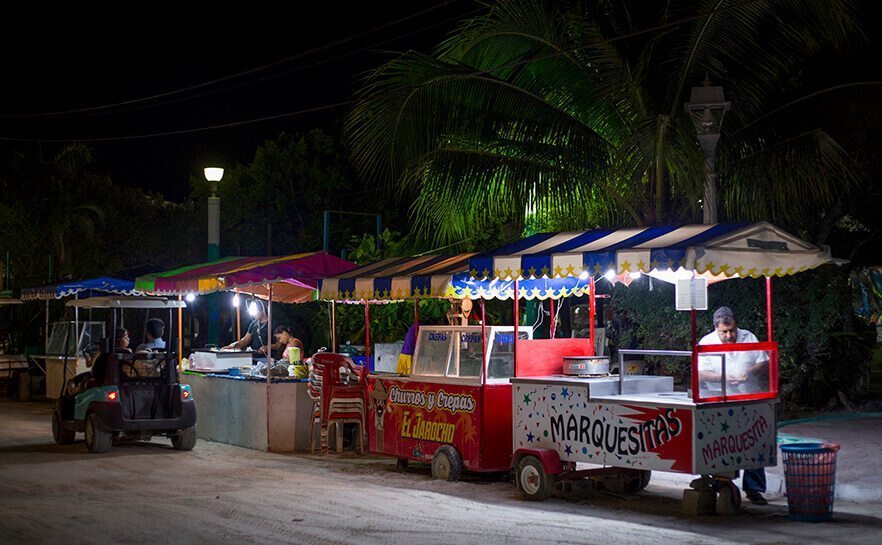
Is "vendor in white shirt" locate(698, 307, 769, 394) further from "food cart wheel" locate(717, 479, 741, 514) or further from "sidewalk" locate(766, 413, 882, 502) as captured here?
"sidewalk" locate(766, 413, 882, 502)

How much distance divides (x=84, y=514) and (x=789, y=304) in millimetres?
10555

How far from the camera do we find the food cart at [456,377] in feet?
40.4

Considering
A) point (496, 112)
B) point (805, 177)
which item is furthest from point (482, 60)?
point (805, 177)

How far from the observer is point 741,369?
416 inches

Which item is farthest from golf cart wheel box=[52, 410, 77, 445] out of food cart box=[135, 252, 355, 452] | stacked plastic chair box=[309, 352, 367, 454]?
stacked plastic chair box=[309, 352, 367, 454]

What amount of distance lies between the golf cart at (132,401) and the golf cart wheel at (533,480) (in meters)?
6.23

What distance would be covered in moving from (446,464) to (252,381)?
4734 mm

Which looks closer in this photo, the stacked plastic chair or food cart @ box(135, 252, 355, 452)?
the stacked plastic chair

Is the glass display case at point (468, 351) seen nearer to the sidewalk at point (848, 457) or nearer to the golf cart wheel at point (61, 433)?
the sidewalk at point (848, 457)

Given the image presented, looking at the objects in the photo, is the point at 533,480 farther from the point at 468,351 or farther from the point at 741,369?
the point at 741,369

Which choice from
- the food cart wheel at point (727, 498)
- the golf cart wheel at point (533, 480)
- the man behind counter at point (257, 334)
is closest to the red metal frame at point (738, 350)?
the food cart wheel at point (727, 498)

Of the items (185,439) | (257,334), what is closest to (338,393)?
(185,439)

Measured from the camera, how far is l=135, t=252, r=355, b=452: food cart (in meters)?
15.9

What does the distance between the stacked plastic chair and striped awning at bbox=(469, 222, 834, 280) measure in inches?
162
